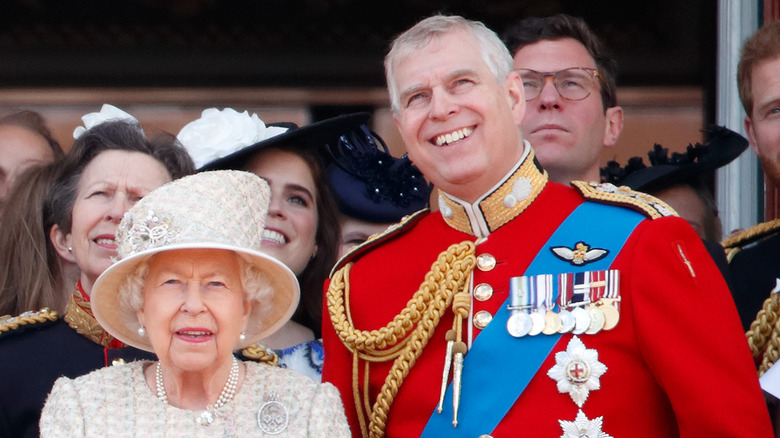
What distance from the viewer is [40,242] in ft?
12.3

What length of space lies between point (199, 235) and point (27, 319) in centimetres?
89

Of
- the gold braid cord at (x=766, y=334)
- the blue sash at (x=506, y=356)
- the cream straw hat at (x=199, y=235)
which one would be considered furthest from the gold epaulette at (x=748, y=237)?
the cream straw hat at (x=199, y=235)

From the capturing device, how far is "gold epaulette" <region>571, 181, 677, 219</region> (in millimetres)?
3016

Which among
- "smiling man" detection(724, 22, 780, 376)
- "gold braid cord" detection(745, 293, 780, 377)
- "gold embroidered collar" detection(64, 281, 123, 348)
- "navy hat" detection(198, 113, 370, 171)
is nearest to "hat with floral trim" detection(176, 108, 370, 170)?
"navy hat" detection(198, 113, 370, 171)

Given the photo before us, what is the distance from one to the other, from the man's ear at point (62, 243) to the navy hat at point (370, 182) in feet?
2.60

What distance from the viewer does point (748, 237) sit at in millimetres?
3625

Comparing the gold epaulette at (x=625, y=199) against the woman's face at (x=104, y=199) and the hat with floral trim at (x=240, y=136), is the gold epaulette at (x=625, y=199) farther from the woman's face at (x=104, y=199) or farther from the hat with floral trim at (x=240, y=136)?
the woman's face at (x=104, y=199)

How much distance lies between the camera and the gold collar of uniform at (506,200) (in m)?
3.11

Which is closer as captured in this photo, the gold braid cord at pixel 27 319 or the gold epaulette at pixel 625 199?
the gold epaulette at pixel 625 199

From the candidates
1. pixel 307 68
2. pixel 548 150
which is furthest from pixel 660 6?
pixel 548 150

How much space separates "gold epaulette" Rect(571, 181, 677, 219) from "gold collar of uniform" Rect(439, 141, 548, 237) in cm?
10

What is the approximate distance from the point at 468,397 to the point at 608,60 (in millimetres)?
1408

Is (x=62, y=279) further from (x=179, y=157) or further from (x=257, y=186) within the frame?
(x=257, y=186)

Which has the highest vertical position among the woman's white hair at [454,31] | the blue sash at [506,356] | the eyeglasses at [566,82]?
the eyeglasses at [566,82]
